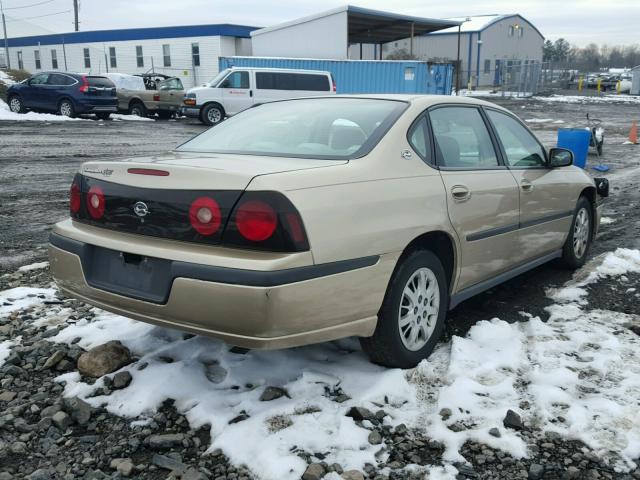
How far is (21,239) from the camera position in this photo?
6254mm

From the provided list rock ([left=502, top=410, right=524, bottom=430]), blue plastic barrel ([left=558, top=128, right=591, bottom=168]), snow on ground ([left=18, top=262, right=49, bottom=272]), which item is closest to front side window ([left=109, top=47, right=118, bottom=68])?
blue plastic barrel ([left=558, top=128, right=591, bottom=168])

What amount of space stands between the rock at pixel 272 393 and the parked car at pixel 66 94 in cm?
2032

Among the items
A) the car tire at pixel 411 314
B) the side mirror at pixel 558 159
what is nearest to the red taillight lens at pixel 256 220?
the car tire at pixel 411 314

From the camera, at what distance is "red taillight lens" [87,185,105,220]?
3.16 m

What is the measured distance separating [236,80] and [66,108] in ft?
20.0

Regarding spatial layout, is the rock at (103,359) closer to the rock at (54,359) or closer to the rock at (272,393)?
the rock at (54,359)

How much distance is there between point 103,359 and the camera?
3.41 meters

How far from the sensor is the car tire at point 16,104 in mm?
22156

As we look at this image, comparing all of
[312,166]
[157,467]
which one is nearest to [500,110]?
[312,166]

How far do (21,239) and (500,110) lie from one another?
4.80 metres

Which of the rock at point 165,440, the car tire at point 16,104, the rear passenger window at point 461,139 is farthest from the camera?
the car tire at point 16,104

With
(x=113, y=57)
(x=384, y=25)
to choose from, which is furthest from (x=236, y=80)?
(x=113, y=57)

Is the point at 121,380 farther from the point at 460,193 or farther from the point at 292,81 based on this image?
the point at 292,81

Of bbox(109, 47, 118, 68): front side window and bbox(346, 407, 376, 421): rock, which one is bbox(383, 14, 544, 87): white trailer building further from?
bbox(346, 407, 376, 421): rock
